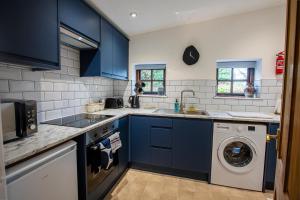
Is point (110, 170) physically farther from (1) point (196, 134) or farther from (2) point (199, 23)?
(2) point (199, 23)

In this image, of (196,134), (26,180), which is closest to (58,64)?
(26,180)

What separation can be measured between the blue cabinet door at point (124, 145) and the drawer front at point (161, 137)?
0.37m

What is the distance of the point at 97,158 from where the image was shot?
1.55m

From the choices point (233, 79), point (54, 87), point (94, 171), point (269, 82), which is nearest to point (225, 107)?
point (233, 79)

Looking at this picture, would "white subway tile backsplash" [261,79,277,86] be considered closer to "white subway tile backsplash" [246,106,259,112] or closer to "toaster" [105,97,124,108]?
"white subway tile backsplash" [246,106,259,112]

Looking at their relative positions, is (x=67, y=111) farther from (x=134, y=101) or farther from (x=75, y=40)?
(x=134, y=101)

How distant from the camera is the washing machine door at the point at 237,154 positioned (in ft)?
6.40

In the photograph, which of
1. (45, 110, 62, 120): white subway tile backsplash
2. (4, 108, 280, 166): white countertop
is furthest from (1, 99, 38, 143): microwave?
(45, 110, 62, 120): white subway tile backsplash

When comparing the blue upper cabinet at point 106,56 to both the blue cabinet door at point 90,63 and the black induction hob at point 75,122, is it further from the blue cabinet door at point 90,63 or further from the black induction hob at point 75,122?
the black induction hob at point 75,122

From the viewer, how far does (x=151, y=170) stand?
93.8 inches

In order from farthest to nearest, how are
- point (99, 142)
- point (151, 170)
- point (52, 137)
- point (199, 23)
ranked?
point (199, 23), point (151, 170), point (99, 142), point (52, 137)

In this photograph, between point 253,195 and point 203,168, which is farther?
point 203,168

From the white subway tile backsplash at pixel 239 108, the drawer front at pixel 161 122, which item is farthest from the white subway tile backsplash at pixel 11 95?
the white subway tile backsplash at pixel 239 108

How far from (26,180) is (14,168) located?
0.29ft
